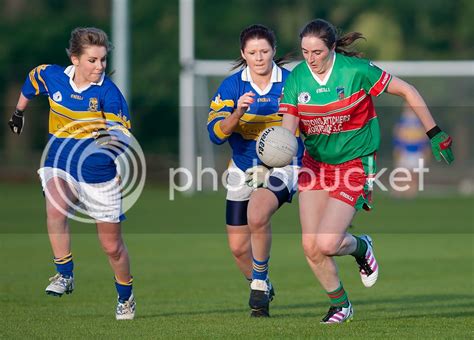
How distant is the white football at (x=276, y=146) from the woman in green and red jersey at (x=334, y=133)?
0.09 m

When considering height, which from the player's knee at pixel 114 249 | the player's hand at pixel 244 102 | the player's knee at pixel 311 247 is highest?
the player's hand at pixel 244 102

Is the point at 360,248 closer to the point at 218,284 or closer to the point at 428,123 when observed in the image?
the point at 428,123

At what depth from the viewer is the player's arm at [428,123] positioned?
781 cm

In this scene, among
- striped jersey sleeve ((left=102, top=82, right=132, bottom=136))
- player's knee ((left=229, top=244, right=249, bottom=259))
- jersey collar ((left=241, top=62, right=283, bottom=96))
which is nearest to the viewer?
striped jersey sleeve ((left=102, top=82, right=132, bottom=136))

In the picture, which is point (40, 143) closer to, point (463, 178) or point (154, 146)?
point (154, 146)

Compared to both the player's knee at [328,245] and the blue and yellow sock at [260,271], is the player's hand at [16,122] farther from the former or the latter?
the player's knee at [328,245]

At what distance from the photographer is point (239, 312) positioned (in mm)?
9039

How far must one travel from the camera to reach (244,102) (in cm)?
811

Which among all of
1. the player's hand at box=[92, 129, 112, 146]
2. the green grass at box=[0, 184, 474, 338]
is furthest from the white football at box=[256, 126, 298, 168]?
the green grass at box=[0, 184, 474, 338]

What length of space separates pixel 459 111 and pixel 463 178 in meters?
2.72

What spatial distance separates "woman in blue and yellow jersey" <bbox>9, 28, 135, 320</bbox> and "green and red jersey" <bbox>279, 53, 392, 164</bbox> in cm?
131

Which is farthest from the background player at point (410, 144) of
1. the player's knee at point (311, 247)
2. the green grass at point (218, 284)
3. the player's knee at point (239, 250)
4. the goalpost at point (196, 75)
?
the player's knee at point (311, 247)

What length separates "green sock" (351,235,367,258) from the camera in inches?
327

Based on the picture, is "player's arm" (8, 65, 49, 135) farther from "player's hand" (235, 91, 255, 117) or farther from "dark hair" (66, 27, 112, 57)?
"player's hand" (235, 91, 255, 117)
